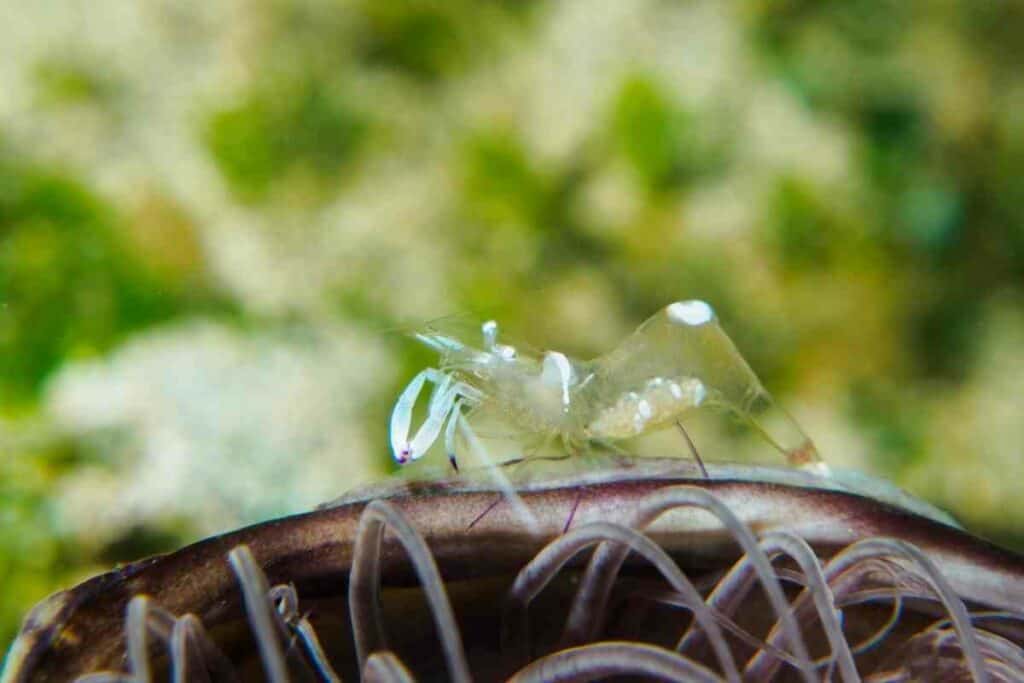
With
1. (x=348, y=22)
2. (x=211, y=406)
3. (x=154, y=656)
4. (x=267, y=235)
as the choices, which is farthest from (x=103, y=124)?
(x=154, y=656)

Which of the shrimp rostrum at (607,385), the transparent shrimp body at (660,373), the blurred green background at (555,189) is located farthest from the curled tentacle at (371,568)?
the blurred green background at (555,189)

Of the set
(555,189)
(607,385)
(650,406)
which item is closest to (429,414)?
(607,385)

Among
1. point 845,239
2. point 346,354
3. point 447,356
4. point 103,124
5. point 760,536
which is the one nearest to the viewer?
point 760,536

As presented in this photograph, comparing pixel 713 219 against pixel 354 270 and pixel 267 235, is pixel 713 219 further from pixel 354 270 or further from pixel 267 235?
pixel 267 235

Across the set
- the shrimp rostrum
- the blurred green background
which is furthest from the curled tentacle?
the blurred green background

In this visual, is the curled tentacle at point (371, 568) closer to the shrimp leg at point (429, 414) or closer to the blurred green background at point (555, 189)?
the shrimp leg at point (429, 414)

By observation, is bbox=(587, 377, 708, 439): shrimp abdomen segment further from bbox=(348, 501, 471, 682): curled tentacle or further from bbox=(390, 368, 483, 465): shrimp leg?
bbox=(348, 501, 471, 682): curled tentacle
